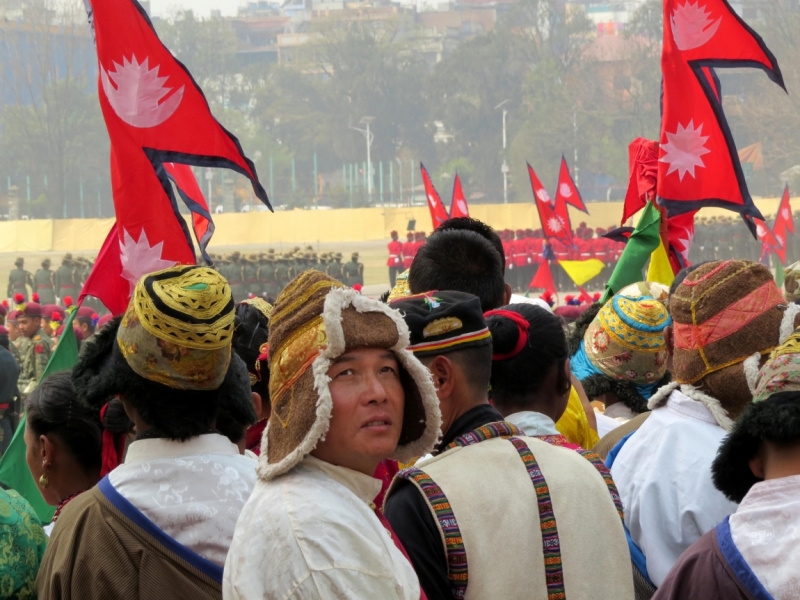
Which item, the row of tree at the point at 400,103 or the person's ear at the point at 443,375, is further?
the row of tree at the point at 400,103

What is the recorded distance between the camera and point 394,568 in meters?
1.47

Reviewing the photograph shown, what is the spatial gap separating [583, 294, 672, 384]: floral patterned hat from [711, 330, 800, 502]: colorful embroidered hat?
136 cm

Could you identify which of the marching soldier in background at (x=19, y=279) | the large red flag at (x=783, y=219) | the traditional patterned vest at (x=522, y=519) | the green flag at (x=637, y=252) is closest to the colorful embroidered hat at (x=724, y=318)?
the traditional patterned vest at (x=522, y=519)

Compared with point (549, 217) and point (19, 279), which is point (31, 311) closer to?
point (549, 217)

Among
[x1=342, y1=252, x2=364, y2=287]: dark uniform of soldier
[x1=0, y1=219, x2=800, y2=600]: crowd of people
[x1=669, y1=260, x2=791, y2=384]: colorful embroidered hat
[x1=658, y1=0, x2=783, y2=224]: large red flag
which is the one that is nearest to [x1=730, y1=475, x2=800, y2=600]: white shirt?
[x1=0, y1=219, x2=800, y2=600]: crowd of people

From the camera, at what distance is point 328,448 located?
155 cm

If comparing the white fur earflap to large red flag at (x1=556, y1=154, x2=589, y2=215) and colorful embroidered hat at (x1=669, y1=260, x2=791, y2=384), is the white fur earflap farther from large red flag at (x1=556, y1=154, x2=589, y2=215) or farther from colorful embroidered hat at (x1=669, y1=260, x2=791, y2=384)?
large red flag at (x1=556, y1=154, x2=589, y2=215)

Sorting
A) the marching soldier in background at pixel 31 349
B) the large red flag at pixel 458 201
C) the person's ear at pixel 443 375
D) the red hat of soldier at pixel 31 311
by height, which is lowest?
the marching soldier in background at pixel 31 349

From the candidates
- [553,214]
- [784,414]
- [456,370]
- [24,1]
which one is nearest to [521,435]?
[456,370]

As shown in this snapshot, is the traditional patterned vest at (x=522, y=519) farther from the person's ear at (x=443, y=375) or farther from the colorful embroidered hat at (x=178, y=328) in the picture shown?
the colorful embroidered hat at (x=178, y=328)

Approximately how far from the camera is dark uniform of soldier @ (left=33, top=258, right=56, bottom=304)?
25188mm

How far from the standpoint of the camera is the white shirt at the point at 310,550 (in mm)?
1390

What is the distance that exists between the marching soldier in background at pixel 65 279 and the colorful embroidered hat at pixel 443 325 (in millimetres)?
24032

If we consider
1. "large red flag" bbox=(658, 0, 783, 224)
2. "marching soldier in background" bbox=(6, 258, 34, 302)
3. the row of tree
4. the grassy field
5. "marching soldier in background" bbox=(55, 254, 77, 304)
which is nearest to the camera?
"large red flag" bbox=(658, 0, 783, 224)
